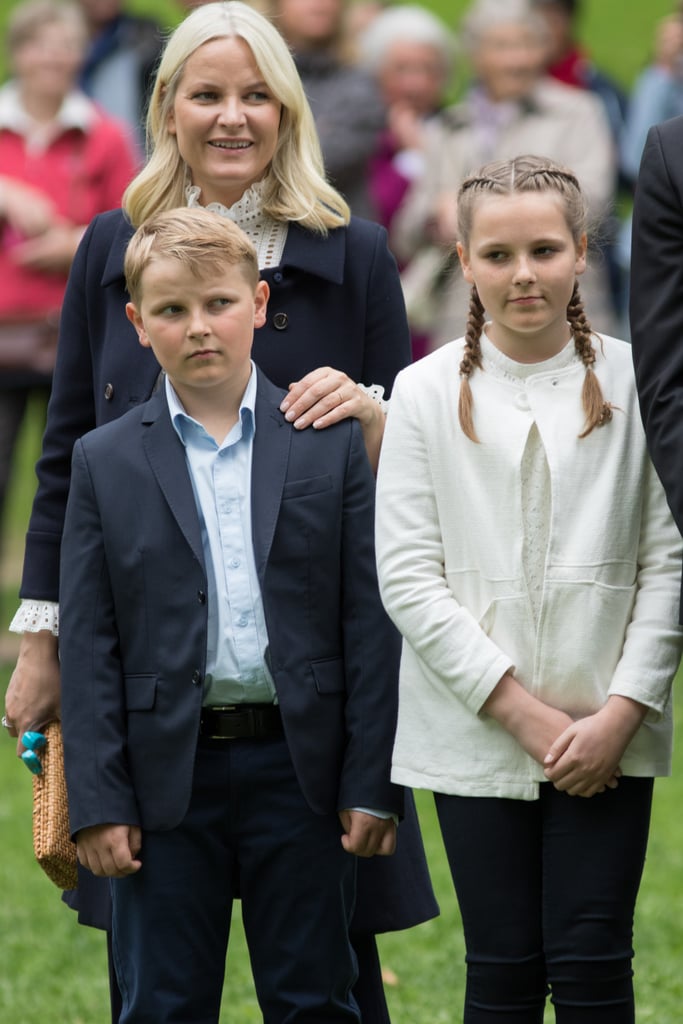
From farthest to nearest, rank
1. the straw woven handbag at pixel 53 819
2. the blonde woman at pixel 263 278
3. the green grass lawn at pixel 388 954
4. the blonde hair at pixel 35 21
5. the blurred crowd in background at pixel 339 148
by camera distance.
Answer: the blonde hair at pixel 35 21 → the blurred crowd in background at pixel 339 148 → the green grass lawn at pixel 388 954 → the blonde woman at pixel 263 278 → the straw woven handbag at pixel 53 819

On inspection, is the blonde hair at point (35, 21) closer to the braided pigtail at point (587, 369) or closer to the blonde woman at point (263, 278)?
the blonde woman at point (263, 278)

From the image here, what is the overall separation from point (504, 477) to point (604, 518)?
0.18 metres

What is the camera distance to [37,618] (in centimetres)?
338

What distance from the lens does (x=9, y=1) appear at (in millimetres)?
22703

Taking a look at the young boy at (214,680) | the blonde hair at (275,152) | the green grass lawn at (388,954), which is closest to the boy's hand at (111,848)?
the young boy at (214,680)

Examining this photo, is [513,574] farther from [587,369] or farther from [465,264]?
[465,264]

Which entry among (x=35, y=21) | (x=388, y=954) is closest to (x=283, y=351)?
(x=388, y=954)

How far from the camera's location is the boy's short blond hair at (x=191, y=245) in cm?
309

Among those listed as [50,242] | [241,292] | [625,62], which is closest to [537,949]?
[241,292]

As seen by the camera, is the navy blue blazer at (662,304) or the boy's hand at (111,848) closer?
the navy blue blazer at (662,304)

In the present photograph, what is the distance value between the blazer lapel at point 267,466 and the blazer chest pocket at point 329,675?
0.59 ft

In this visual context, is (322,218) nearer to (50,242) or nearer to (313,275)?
(313,275)

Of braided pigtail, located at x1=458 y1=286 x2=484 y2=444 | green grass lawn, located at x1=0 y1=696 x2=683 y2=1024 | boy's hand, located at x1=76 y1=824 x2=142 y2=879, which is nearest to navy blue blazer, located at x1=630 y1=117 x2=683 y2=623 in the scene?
braided pigtail, located at x1=458 y1=286 x2=484 y2=444

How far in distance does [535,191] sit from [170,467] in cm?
78
